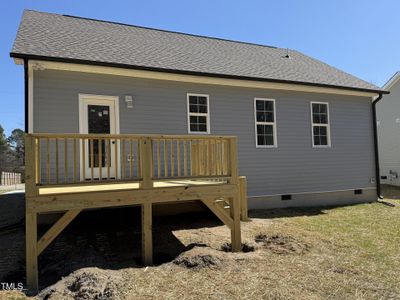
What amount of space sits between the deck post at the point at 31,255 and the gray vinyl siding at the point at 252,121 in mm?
2878

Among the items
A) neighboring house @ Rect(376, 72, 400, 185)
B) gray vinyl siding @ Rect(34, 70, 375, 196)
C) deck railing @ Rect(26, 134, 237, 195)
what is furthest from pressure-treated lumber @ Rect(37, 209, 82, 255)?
neighboring house @ Rect(376, 72, 400, 185)

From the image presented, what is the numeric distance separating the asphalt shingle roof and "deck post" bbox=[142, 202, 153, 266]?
369cm

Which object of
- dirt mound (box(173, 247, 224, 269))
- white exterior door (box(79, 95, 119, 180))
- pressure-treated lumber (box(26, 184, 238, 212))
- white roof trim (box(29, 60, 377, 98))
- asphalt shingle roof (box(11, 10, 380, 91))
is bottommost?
dirt mound (box(173, 247, 224, 269))

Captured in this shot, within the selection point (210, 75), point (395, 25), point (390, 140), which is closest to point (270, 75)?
point (210, 75)

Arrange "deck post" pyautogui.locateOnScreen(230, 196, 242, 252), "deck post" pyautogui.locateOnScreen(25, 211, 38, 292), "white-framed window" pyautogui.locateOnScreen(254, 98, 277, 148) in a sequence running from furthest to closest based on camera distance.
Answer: "white-framed window" pyautogui.locateOnScreen(254, 98, 277, 148)
"deck post" pyautogui.locateOnScreen(230, 196, 242, 252)
"deck post" pyautogui.locateOnScreen(25, 211, 38, 292)

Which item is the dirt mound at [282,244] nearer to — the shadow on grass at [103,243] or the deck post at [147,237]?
the shadow on grass at [103,243]

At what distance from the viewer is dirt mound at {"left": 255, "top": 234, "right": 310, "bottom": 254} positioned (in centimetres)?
510

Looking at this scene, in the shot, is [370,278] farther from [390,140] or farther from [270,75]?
[390,140]

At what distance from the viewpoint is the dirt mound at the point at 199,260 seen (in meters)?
4.32

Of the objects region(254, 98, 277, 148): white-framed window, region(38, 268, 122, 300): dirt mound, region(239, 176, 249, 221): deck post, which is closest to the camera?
region(38, 268, 122, 300): dirt mound

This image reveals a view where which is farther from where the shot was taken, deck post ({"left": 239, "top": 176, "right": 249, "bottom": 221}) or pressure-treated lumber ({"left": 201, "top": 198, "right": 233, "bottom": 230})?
deck post ({"left": 239, "top": 176, "right": 249, "bottom": 221})

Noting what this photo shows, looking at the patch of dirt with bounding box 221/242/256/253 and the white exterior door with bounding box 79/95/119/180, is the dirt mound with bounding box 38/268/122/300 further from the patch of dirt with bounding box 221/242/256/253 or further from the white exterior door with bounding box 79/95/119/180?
the white exterior door with bounding box 79/95/119/180

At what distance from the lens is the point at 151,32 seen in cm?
1092

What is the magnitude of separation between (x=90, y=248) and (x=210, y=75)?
486 cm
